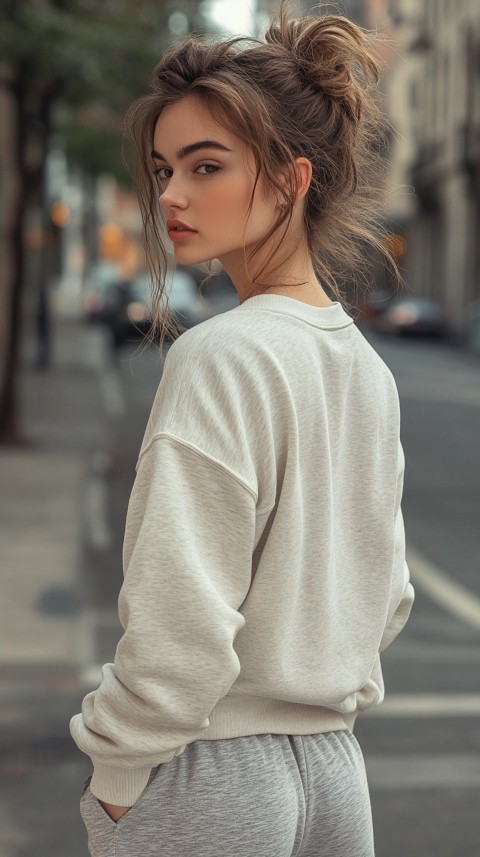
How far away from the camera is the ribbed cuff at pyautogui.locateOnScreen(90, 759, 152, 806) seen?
6.07 ft

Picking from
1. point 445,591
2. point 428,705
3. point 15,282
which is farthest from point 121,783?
point 15,282

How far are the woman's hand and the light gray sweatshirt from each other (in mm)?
14

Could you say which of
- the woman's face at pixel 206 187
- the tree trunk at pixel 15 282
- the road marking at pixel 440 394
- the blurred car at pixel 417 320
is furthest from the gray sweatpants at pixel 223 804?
the blurred car at pixel 417 320

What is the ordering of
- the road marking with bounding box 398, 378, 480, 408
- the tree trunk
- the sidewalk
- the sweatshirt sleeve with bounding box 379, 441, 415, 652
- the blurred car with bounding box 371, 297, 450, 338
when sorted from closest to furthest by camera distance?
the sweatshirt sleeve with bounding box 379, 441, 415, 652
the sidewalk
the tree trunk
the road marking with bounding box 398, 378, 480, 408
the blurred car with bounding box 371, 297, 450, 338

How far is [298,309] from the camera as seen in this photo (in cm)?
194

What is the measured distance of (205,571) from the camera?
178 cm

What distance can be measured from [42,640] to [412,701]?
1879mm

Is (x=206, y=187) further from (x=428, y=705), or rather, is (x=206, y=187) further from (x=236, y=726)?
(x=428, y=705)

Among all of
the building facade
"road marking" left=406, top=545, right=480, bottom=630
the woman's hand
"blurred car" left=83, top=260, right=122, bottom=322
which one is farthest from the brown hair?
"blurred car" left=83, top=260, right=122, bottom=322

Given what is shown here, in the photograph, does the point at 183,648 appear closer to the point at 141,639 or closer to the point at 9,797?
the point at 141,639

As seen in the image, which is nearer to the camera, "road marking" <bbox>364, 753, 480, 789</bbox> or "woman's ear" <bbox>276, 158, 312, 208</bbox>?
"woman's ear" <bbox>276, 158, 312, 208</bbox>

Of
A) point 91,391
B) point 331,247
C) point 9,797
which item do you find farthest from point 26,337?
point 331,247

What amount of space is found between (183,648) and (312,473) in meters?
0.30

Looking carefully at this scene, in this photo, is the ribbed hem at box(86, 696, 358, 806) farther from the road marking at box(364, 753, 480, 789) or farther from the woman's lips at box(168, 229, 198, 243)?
the road marking at box(364, 753, 480, 789)
